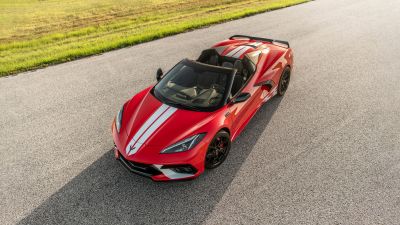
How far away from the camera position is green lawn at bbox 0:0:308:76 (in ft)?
32.6

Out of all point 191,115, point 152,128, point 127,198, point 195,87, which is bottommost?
point 127,198

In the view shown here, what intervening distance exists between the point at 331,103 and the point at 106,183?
16.4 ft

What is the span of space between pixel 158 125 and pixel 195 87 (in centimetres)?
103

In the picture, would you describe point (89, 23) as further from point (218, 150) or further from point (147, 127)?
point (218, 150)

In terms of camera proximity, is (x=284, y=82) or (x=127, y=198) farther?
(x=284, y=82)

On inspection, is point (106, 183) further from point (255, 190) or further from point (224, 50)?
point (224, 50)

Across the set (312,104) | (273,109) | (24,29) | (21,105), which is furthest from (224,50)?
(24,29)

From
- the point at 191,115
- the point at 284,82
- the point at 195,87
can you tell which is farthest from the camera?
the point at 284,82

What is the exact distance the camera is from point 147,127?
15.0ft

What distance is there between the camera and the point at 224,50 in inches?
255

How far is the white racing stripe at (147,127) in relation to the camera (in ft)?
14.1

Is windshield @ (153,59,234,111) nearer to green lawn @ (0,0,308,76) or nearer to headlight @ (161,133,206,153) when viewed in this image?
headlight @ (161,133,206,153)

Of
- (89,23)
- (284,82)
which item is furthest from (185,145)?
(89,23)

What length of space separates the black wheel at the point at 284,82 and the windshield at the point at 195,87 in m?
1.92
